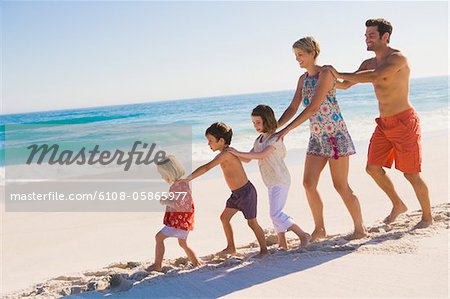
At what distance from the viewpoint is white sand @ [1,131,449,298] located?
140 inches

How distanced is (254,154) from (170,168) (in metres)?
0.71

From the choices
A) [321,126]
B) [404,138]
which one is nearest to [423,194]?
[404,138]

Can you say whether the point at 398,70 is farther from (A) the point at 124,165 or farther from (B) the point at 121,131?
(B) the point at 121,131

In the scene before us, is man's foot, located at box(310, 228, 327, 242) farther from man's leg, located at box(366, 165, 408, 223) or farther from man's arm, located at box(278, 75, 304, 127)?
man's arm, located at box(278, 75, 304, 127)

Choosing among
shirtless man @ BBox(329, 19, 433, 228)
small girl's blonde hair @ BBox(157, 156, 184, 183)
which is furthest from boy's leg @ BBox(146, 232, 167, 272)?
shirtless man @ BBox(329, 19, 433, 228)

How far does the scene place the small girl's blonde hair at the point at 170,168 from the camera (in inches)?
169

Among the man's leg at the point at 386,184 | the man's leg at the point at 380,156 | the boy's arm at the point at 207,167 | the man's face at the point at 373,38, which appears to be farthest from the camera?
the man's leg at the point at 386,184

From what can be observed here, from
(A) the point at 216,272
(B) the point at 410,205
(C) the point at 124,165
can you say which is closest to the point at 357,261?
(A) the point at 216,272

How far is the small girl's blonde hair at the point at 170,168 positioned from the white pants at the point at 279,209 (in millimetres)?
825

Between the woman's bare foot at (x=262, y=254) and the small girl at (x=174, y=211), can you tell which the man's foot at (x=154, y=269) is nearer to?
the small girl at (x=174, y=211)

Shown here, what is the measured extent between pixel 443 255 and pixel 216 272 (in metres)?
1.74

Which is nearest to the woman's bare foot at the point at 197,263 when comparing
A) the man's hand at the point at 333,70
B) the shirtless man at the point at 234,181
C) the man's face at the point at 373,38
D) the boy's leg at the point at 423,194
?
the shirtless man at the point at 234,181

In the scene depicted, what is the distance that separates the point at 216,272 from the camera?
4.03 meters

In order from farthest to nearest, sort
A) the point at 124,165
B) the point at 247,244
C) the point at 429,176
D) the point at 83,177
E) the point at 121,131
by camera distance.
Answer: the point at 121,131, the point at 124,165, the point at 83,177, the point at 429,176, the point at 247,244
